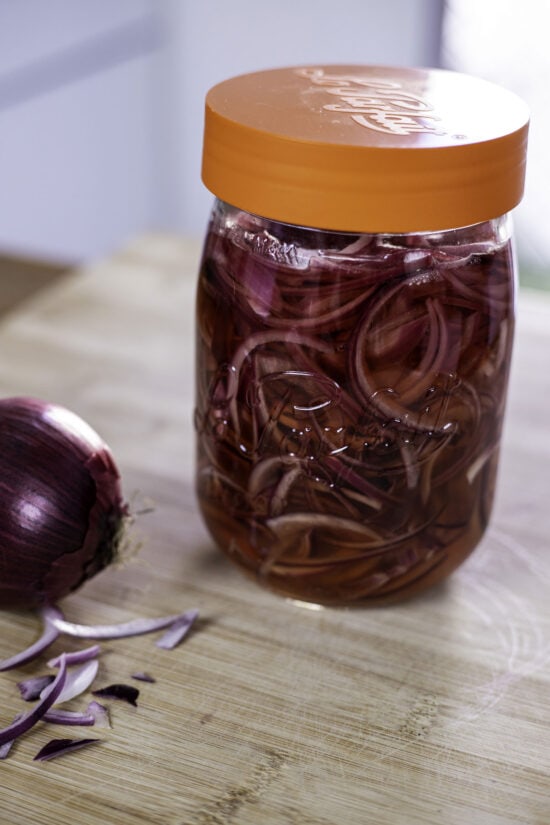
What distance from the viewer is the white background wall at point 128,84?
7.51 ft

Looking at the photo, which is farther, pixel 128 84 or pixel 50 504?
pixel 128 84

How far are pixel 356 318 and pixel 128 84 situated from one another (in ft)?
7.39

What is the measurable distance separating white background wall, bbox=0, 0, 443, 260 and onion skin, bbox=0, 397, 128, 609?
62.9 inches

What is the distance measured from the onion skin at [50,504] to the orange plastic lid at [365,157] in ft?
0.74

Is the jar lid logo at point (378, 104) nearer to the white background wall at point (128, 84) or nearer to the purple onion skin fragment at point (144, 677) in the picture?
the purple onion skin fragment at point (144, 677)

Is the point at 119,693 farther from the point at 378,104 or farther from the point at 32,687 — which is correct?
the point at 378,104

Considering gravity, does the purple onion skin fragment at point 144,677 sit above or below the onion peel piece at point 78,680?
below

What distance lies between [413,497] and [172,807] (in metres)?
0.28

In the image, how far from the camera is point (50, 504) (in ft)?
2.43

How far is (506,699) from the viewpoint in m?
0.75

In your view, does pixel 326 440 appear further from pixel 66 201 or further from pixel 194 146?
pixel 194 146

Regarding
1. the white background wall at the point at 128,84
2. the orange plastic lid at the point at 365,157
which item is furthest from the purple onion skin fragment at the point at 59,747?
the white background wall at the point at 128,84

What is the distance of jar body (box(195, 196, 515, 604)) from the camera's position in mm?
681

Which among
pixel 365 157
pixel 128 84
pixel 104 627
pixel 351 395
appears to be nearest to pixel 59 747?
pixel 104 627
